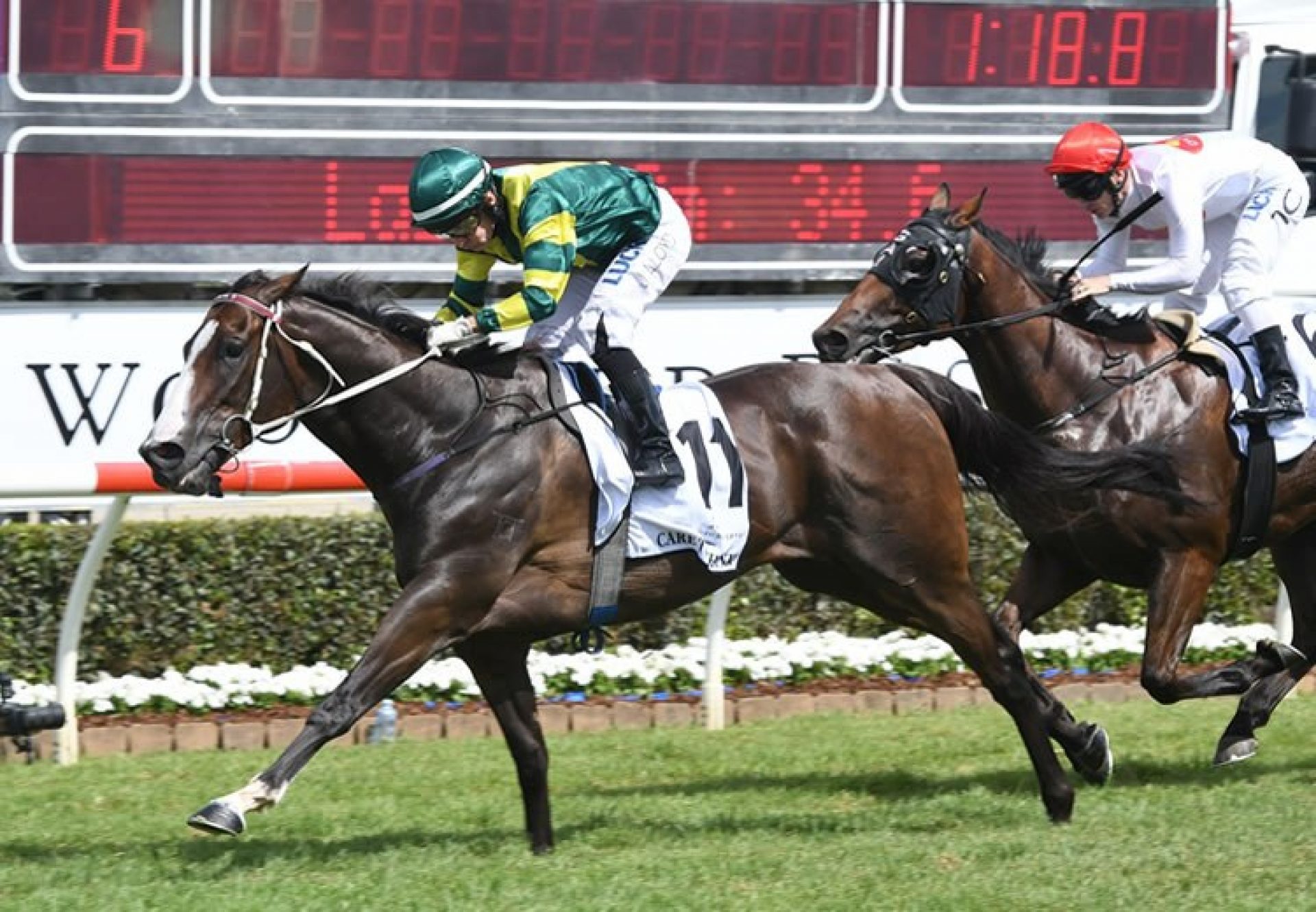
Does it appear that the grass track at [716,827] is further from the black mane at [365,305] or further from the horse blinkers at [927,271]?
the horse blinkers at [927,271]

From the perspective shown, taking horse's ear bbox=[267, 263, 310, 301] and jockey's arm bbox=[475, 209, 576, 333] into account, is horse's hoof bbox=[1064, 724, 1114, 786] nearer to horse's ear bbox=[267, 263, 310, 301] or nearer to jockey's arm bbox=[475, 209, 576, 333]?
jockey's arm bbox=[475, 209, 576, 333]

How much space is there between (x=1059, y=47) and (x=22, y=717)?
18.3ft

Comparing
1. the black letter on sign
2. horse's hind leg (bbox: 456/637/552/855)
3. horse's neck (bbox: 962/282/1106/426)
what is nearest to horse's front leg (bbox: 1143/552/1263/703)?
horse's neck (bbox: 962/282/1106/426)

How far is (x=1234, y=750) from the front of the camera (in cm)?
645

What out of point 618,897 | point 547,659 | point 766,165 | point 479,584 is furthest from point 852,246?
point 618,897

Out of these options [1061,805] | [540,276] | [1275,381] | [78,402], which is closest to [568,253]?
[540,276]

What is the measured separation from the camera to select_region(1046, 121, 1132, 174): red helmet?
6.34 meters

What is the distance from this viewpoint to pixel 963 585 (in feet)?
19.2

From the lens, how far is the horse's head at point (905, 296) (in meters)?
6.28

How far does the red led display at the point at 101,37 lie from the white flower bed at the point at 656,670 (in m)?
2.49

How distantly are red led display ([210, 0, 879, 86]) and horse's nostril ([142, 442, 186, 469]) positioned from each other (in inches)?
150

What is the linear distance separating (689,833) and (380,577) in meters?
2.36

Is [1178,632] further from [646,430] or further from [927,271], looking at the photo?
[646,430]

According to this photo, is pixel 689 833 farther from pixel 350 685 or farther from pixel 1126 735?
pixel 1126 735
